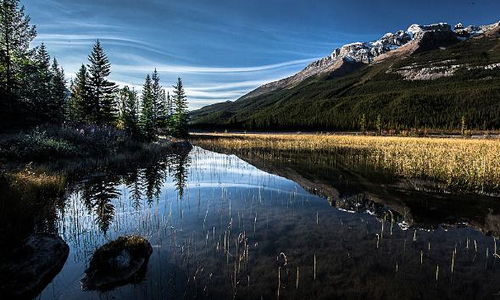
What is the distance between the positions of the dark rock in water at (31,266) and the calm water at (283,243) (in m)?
0.25

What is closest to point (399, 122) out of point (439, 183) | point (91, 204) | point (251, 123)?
point (251, 123)

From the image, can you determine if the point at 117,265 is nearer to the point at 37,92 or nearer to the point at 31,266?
the point at 31,266

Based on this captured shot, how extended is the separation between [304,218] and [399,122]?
18866cm

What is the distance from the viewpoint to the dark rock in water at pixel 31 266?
5609 mm

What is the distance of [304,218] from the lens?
424 inches

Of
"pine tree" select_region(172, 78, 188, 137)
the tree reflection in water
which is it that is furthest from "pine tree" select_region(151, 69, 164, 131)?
the tree reflection in water

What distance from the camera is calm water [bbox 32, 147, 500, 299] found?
604 cm

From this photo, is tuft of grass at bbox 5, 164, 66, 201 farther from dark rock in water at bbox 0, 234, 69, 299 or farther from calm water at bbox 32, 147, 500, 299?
dark rock in water at bbox 0, 234, 69, 299

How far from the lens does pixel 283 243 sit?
333 inches

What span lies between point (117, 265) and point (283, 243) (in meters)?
4.29

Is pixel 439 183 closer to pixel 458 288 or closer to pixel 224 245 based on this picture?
pixel 458 288

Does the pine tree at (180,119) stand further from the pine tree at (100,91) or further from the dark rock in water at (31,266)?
the dark rock in water at (31,266)

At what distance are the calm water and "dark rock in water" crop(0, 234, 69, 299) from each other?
25 centimetres

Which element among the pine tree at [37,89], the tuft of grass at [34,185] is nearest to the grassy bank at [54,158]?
the tuft of grass at [34,185]
